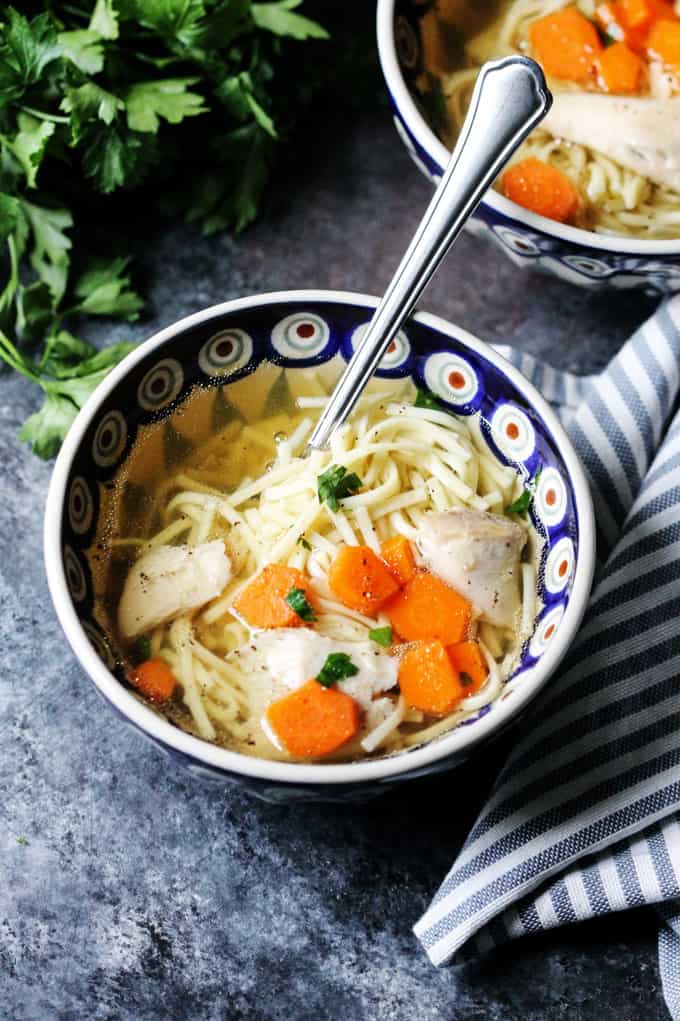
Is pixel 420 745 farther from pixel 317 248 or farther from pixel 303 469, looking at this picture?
pixel 317 248

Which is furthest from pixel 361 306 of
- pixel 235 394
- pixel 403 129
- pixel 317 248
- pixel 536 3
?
pixel 536 3

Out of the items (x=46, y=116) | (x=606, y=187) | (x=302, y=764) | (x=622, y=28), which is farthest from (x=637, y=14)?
(x=302, y=764)

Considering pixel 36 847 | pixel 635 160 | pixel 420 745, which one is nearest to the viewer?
pixel 420 745

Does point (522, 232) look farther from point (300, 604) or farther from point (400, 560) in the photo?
point (300, 604)

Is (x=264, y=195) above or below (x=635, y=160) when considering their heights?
below

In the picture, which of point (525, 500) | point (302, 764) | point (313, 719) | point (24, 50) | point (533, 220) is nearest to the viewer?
point (302, 764)

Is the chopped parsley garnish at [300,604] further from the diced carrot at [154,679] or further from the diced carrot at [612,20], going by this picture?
the diced carrot at [612,20]
